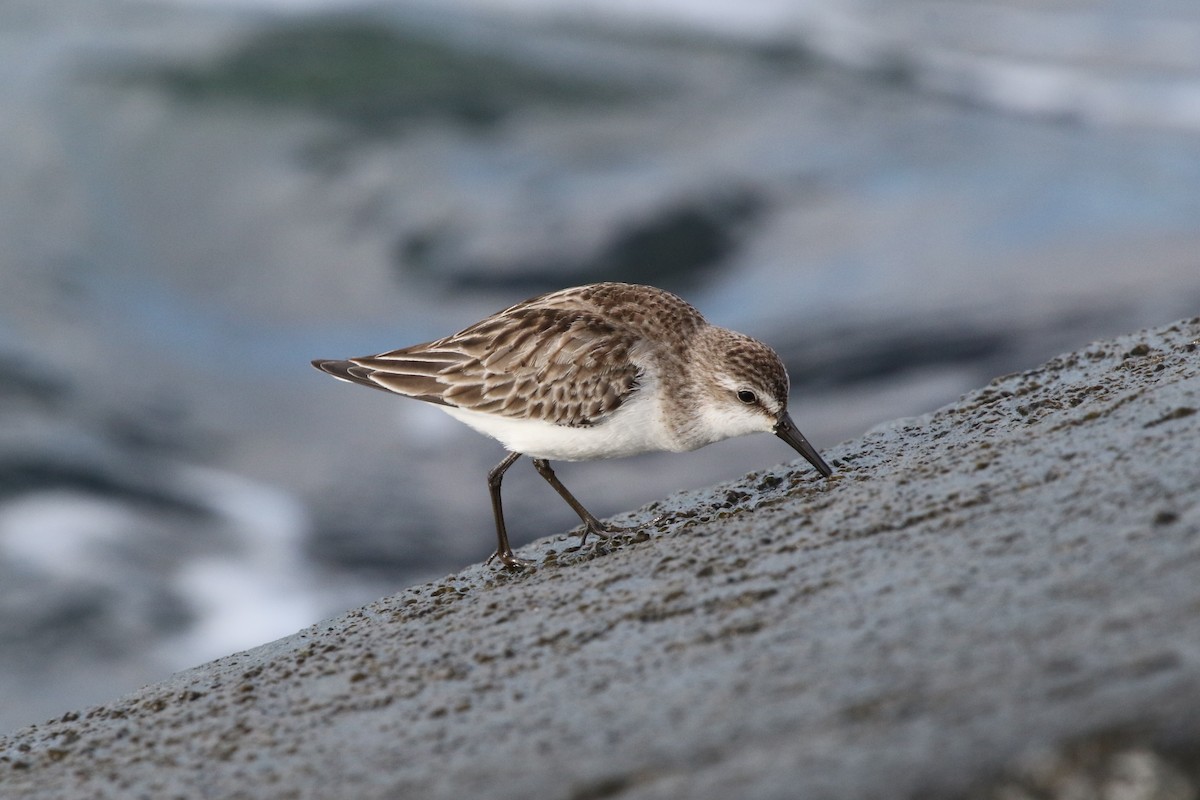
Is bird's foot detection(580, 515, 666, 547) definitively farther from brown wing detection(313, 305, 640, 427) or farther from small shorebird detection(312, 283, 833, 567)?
brown wing detection(313, 305, 640, 427)

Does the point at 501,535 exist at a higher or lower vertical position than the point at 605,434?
lower

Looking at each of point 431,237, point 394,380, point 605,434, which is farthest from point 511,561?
point 431,237

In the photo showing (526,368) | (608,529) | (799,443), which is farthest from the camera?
(526,368)

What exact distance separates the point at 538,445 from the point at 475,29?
54.1 ft

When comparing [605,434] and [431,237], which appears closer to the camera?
[605,434]

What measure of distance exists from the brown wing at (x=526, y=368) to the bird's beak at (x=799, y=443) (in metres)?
0.73

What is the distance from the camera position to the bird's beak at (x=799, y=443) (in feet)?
19.5

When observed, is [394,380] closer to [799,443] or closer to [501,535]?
[501,535]

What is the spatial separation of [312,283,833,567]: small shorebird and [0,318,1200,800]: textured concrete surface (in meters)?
0.81

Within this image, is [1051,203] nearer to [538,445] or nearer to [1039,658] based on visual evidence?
[538,445]

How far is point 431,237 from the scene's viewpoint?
1781 centimetres

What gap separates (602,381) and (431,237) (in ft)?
39.1

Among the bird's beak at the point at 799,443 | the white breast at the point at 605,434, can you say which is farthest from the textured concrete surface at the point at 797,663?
the white breast at the point at 605,434

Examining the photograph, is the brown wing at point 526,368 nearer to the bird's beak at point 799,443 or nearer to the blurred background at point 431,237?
the bird's beak at point 799,443
